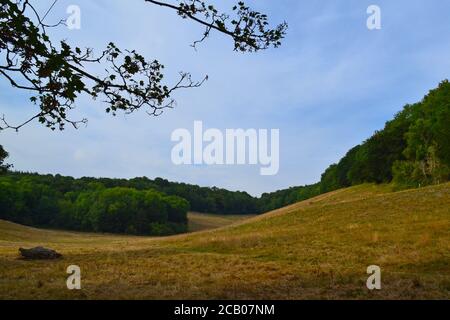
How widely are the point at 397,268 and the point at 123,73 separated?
49.7 feet

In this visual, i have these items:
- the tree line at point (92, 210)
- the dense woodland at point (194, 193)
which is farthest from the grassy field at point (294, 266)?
the tree line at point (92, 210)

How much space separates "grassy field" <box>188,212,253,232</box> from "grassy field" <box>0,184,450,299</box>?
109 m

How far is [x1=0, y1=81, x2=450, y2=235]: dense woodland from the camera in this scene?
72500 mm

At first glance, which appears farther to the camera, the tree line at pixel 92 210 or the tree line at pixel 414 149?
the tree line at pixel 92 210

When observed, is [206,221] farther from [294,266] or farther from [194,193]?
[294,266]

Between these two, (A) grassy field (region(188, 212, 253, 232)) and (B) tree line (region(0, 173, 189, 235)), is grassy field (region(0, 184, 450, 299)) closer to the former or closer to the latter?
(B) tree line (region(0, 173, 189, 235))

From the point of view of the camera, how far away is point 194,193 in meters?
199

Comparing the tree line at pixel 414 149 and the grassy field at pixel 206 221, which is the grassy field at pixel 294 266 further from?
the grassy field at pixel 206 221

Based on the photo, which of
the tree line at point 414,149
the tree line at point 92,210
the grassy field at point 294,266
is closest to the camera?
the grassy field at point 294,266

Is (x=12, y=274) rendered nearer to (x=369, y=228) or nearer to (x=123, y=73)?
(x=123, y=73)

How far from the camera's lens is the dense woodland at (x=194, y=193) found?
72500mm

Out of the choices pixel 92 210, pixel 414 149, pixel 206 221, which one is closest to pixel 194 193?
pixel 206 221

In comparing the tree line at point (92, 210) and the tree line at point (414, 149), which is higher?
the tree line at point (414, 149)

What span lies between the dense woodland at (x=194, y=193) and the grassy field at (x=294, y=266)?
600 centimetres
